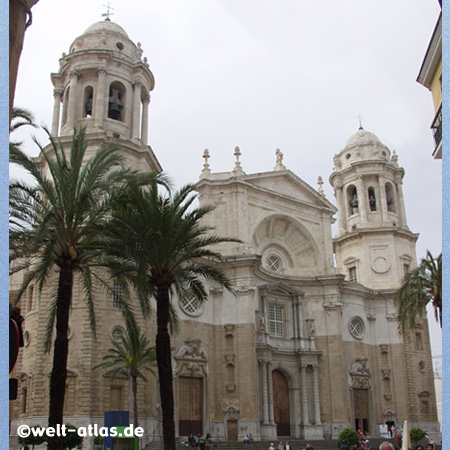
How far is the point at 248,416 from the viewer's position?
116 ft

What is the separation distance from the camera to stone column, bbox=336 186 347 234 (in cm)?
5202

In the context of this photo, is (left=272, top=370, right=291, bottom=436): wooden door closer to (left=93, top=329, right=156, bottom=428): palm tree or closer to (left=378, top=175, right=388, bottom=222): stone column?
(left=93, top=329, right=156, bottom=428): palm tree

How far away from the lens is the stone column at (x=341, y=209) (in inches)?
2048

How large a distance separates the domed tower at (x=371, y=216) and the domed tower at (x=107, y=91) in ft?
65.4

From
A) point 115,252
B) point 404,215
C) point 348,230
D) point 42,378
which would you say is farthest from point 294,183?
point 115,252

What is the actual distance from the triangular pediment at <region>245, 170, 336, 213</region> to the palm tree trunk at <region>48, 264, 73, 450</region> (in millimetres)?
25287

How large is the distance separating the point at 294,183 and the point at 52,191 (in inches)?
1163

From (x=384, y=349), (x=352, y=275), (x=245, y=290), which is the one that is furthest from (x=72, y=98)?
(x=384, y=349)

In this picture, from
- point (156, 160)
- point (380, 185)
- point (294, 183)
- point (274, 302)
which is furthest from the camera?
point (380, 185)

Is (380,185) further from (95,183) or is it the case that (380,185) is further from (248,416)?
(95,183)

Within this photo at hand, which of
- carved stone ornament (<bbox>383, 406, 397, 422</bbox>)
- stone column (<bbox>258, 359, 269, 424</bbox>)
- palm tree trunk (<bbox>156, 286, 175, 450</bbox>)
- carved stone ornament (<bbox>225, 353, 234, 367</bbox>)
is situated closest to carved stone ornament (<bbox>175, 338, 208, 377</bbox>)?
carved stone ornament (<bbox>225, 353, 234, 367</bbox>)

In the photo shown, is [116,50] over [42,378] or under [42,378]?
over

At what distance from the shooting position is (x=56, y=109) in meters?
38.7

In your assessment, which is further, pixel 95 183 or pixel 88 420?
pixel 88 420
